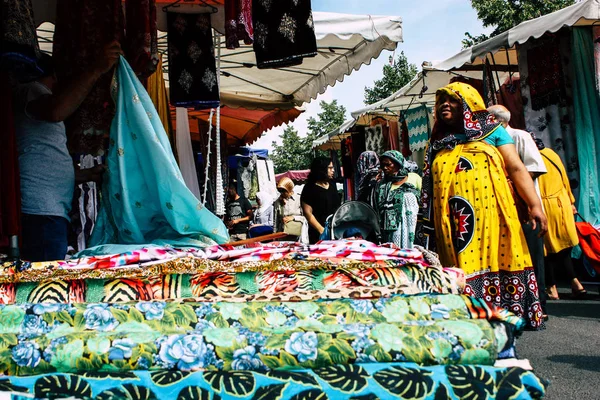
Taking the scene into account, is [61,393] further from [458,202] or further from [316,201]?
[316,201]

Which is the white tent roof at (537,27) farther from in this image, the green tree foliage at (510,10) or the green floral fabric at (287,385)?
the green tree foliage at (510,10)

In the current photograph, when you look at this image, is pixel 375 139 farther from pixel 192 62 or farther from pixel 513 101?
pixel 192 62

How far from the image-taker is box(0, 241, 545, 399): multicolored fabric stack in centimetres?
125

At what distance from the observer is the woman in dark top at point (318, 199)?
7148mm

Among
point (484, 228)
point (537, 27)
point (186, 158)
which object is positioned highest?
point (537, 27)

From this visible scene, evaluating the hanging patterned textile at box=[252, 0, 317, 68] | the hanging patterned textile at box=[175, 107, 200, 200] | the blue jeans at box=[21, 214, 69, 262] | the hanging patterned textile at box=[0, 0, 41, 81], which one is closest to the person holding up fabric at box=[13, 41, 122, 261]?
the blue jeans at box=[21, 214, 69, 262]

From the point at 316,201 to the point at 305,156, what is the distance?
39.7m

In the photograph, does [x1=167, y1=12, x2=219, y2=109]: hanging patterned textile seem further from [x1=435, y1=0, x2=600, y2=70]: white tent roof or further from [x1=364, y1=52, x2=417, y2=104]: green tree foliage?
[x1=364, y1=52, x2=417, y2=104]: green tree foliage

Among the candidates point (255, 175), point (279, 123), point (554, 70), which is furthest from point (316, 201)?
point (255, 175)

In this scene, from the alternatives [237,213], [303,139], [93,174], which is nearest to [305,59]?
[93,174]

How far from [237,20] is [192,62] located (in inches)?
54.1

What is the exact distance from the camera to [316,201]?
717cm

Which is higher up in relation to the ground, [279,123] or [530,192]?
[279,123]

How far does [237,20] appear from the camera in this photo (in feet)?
13.1
